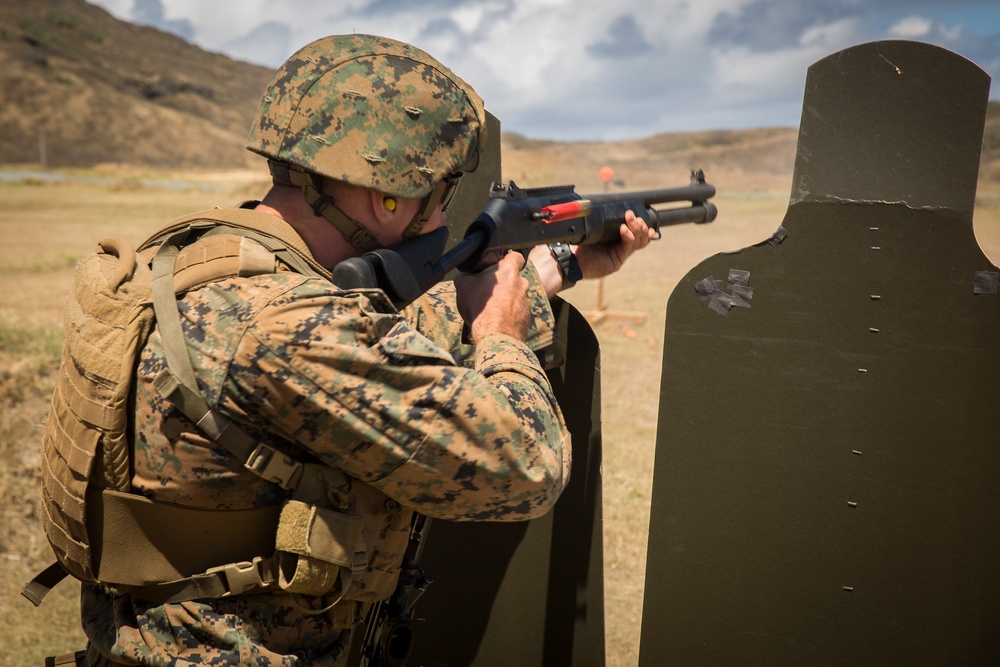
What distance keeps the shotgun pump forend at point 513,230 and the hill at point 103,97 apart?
56786mm

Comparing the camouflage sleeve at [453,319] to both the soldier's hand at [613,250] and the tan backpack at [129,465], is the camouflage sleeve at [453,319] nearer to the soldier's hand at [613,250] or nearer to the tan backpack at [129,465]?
the soldier's hand at [613,250]

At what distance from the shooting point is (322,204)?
187 cm

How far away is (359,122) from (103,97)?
70455 mm

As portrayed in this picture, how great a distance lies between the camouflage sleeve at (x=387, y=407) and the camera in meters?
1.52

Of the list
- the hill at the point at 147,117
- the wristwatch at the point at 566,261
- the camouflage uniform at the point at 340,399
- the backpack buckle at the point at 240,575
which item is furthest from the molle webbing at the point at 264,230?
the hill at the point at 147,117

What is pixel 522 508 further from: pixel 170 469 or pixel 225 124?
pixel 225 124

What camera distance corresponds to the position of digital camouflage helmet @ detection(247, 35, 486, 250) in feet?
6.02

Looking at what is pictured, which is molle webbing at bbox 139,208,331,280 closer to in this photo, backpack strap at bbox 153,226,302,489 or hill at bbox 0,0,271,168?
backpack strap at bbox 153,226,302,489

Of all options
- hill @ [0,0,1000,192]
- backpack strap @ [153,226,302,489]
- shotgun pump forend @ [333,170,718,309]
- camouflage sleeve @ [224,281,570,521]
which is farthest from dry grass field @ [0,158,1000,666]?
hill @ [0,0,1000,192]

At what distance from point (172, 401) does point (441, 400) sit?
0.54 metres

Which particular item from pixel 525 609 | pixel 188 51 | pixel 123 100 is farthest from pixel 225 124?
pixel 525 609

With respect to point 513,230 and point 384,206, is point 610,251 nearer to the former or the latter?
point 513,230

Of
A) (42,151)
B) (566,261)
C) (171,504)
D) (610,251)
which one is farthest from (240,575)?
(42,151)

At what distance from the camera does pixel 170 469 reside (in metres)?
1.65
